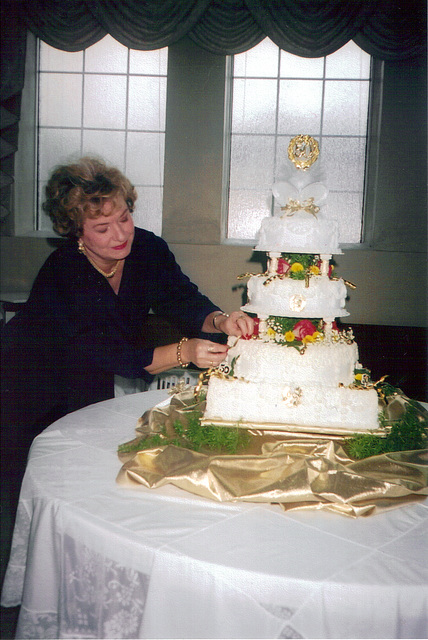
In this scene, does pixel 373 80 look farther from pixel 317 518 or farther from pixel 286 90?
pixel 317 518

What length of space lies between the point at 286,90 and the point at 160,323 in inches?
92.5

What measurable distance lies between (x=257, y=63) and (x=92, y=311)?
10.8 ft

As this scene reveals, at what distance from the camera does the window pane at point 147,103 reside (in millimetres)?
4793

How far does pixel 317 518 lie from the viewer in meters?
1.29

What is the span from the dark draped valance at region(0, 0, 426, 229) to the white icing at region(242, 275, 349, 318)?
3.06 meters

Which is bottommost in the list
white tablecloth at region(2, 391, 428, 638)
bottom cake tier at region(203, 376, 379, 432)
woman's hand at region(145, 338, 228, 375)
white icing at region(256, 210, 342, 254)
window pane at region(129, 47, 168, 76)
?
white tablecloth at region(2, 391, 428, 638)

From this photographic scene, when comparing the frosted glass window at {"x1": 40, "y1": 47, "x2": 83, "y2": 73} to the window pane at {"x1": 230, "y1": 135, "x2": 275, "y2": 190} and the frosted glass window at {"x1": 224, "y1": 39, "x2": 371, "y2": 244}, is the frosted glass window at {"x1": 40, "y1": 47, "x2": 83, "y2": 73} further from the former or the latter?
the window pane at {"x1": 230, "y1": 135, "x2": 275, "y2": 190}

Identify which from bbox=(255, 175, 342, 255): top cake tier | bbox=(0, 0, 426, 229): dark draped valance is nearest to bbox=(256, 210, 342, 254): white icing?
bbox=(255, 175, 342, 255): top cake tier

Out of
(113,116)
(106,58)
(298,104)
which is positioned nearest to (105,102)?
(113,116)

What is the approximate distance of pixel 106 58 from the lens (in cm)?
468

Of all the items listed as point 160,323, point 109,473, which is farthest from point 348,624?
point 160,323

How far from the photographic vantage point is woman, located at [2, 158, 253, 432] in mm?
2383

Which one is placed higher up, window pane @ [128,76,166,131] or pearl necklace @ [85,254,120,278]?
window pane @ [128,76,166,131]

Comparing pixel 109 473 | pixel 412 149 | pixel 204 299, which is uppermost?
pixel 412 149
